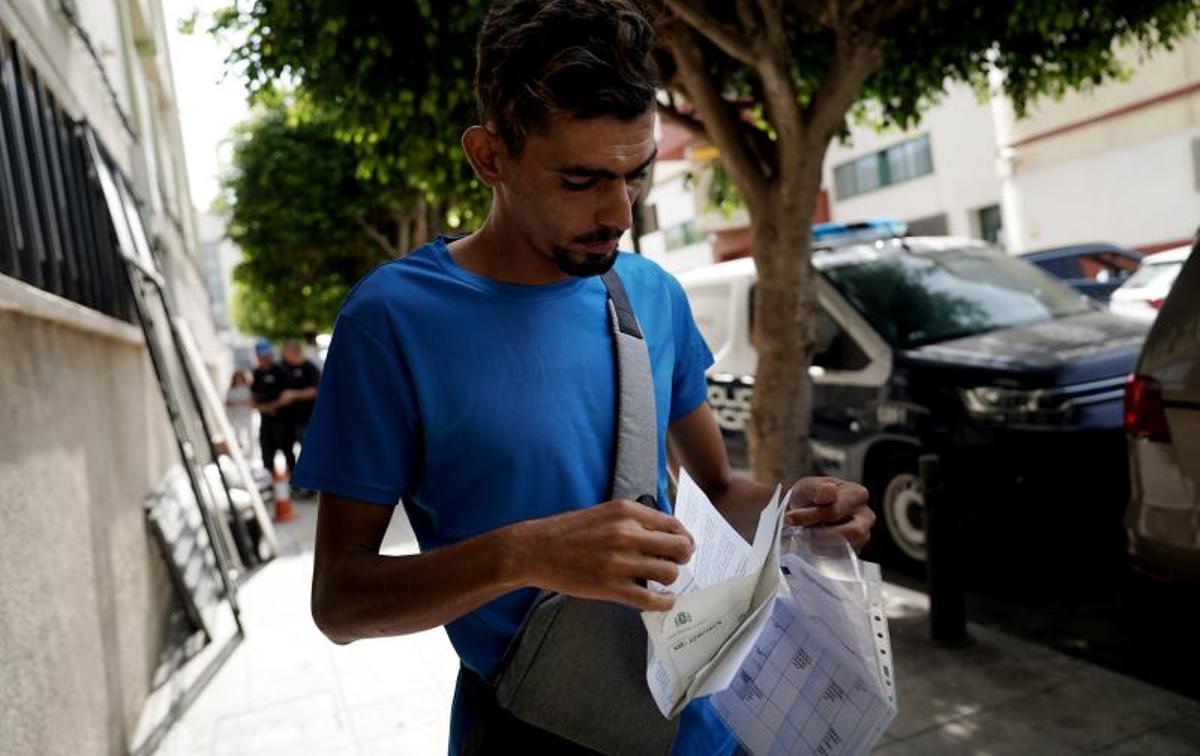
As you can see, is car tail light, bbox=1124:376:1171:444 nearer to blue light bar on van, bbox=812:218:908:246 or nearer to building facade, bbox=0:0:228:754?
blue light bar on van, bbox=812:218:908:246

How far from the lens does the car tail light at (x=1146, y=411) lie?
371 cm

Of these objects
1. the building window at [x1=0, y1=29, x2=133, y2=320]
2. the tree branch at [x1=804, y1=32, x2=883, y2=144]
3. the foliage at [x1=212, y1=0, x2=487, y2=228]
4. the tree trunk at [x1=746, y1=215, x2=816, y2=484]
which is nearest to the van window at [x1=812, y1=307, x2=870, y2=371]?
the tree trunk at [x1=746, y1=215, x2=816, y2=484]

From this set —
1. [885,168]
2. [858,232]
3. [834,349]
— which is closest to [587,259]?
[834,349]

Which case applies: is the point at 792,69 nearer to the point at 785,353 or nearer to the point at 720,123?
the point at 720,123

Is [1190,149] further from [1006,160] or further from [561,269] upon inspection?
[561,269]

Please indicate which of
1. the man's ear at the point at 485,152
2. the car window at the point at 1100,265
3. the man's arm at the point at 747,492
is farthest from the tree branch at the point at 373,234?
the man's ear at the point at 485,152

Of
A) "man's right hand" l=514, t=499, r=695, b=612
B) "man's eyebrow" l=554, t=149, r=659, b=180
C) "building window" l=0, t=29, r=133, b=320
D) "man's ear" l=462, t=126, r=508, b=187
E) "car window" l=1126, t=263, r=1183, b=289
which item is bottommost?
"car window" l=1126, t=263, r=1183, b=289

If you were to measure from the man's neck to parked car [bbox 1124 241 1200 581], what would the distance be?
2955 mm

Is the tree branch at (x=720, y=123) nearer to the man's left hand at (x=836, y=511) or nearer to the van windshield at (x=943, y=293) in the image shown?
the van windshield at (x=943, y=293)

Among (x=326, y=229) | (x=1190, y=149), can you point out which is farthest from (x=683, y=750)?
(x=1190, y=149)

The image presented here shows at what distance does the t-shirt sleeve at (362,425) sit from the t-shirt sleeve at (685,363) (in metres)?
0.54

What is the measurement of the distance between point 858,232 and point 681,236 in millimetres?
34060

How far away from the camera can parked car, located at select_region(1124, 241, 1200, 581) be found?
358 centimetres

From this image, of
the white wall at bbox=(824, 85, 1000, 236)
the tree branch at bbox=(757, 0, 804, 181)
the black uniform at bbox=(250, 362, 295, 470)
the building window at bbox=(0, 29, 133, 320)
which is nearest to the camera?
the building window at bbox=(0, 29, 133, 320)
